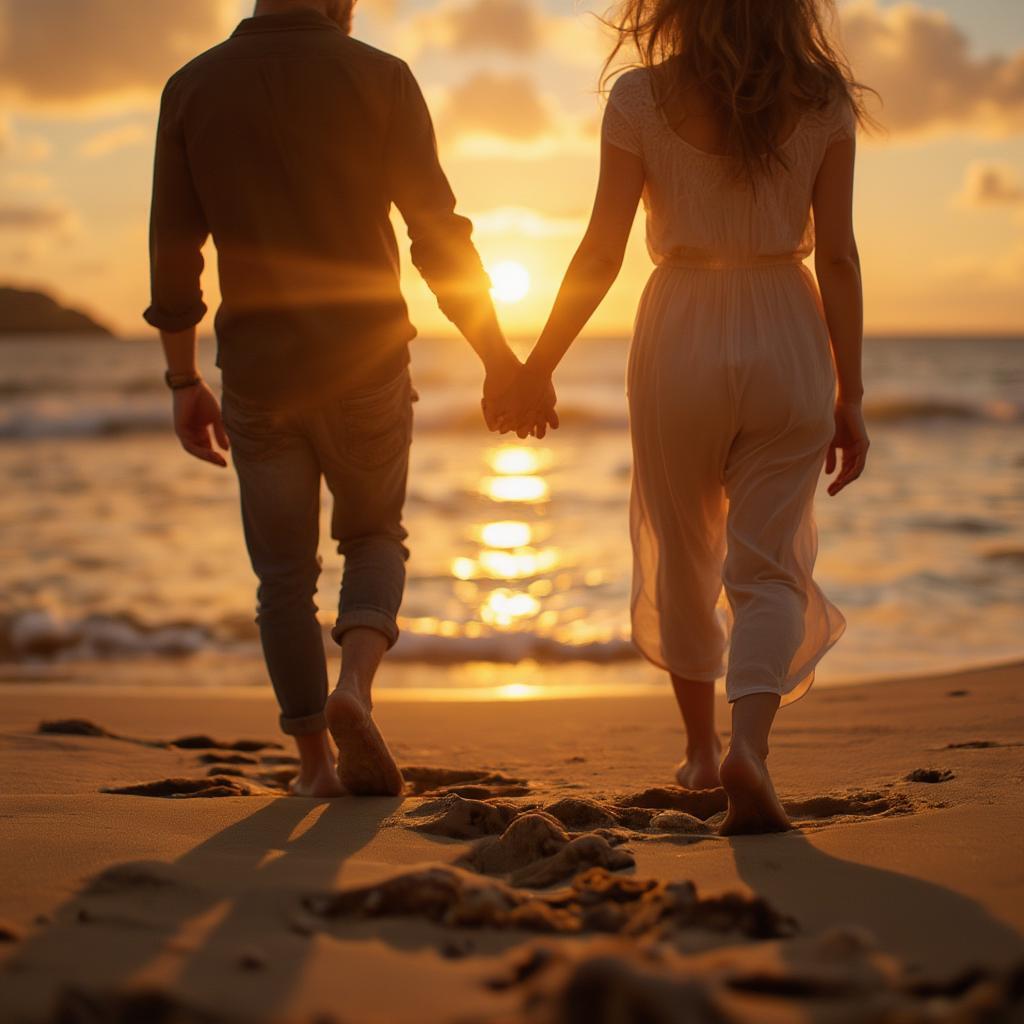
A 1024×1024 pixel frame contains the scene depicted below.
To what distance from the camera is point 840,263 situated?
3.07m

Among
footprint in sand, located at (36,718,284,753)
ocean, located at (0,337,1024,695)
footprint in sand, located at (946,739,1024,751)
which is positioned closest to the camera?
footprint in sand, located at (946,739,1024,751)

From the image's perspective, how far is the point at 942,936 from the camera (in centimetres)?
193

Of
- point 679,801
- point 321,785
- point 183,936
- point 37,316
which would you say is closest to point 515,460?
point 321,785

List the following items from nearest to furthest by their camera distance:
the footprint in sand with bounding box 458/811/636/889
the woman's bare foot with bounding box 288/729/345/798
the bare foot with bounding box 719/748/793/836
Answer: the footprint in sand with bounding box 458/811/636/889 < the bare foot with bounding box 719/748/793/836 < the woman's bare foot with bounding box 288/729/345/798

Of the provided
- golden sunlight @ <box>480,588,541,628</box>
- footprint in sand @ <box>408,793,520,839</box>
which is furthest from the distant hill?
footprint in sand @ <box>408,793,520,839</box>

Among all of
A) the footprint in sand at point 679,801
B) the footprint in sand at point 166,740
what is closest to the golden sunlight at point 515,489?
the footprint in sand at point 166,740

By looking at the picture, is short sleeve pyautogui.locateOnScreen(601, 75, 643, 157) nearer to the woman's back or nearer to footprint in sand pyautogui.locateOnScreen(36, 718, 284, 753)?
the woman's back

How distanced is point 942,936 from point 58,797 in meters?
2.00

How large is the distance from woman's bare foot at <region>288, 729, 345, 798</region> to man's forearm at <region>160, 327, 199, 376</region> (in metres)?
1.02

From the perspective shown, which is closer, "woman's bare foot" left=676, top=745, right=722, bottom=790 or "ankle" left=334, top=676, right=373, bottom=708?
"ankle" left=334, top=676, right=373, bottom=708

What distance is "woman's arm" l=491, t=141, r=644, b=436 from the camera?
3145mm

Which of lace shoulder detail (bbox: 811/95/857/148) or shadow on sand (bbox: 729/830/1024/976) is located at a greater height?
lace shoulder detail (bbox: 811/95/857/148)

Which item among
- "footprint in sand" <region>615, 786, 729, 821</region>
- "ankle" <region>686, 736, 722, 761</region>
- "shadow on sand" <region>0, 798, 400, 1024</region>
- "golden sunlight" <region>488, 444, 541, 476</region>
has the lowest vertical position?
"shadow on sand" <region>0, 798, 400, 1024</region>

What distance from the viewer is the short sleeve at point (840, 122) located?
304 cm
